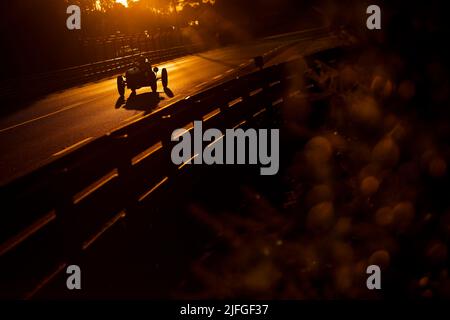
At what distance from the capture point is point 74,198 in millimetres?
5145

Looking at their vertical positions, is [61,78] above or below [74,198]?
below

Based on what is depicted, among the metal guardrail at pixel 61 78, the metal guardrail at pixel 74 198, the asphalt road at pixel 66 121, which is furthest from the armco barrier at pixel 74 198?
the metal guardrail at pixel 61 78

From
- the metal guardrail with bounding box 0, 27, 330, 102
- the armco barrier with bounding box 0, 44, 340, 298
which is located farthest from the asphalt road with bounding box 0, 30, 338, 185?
the metal guardrail with bounding box 0, 27, 330, 102

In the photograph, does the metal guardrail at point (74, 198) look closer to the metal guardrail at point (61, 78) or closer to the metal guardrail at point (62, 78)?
the metal guardrail at point (61, 78)

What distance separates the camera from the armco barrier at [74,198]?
4160 mm

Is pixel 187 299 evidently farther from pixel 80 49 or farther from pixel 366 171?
pixel 80 49

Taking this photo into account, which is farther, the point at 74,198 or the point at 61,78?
the point at 61,78

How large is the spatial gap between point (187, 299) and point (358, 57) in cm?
282

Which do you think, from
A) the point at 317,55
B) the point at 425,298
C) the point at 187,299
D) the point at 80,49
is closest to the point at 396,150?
the point at 425,298

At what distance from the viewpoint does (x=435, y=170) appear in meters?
4.95

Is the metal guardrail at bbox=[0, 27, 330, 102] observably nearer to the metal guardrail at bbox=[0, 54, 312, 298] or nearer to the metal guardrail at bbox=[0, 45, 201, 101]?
the metal guardrail at bbox=[0, 45, 201, 101]

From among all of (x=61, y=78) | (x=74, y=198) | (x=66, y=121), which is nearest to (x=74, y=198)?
(x=74, y=198)

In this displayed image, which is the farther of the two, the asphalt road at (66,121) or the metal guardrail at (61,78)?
the metal guardrail at (61,78)

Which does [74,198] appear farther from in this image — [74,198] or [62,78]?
[62,78]
